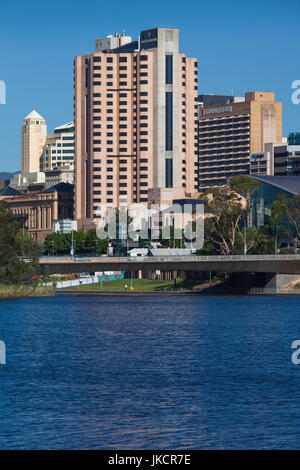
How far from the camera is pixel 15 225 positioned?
171875 millimetres

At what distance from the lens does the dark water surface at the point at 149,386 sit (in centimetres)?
4538

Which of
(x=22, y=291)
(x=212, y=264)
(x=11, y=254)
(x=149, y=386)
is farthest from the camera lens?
(x=212, y=264)

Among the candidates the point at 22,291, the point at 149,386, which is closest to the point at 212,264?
the point at 22,291

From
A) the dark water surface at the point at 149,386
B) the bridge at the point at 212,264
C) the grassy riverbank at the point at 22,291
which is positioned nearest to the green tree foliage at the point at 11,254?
the grassy riverbank at the point at 22,291

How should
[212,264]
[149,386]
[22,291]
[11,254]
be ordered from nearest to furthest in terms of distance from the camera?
[149,386] → [11,254] → [22,291] → [212,264]

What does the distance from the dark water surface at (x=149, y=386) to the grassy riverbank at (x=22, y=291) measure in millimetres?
58764

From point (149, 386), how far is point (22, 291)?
116 metres

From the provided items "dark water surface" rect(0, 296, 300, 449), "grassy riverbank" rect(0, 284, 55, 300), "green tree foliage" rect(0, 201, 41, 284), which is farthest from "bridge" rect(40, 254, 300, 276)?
"dark water surface" rect(0, 296, 300, 449)

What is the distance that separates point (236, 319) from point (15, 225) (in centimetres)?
6233

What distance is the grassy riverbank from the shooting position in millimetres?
169875

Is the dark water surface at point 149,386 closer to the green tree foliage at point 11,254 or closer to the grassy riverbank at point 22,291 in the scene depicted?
the green tree foliage at point 11,254

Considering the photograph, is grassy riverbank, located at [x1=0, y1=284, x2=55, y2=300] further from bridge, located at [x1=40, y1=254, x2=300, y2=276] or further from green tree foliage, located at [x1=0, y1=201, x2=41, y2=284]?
bridge, located at [x1=40, y1=254, x2=300, y2=276]

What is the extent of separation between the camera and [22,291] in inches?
6841

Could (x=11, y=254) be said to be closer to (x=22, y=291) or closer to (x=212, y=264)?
(x=22, y=291)
